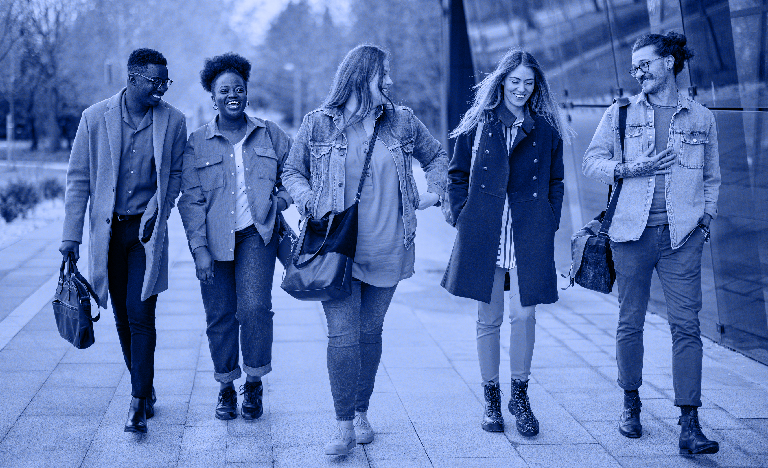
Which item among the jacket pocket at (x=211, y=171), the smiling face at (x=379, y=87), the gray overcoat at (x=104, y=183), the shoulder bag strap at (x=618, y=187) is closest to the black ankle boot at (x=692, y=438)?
the shoulder bag strap at (x=618, y=187)

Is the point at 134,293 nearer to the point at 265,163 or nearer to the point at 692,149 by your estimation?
the point at 265,163

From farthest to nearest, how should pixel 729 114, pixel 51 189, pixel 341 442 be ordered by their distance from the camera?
pixel 51 189
pixel 729 114
pixel 341 442

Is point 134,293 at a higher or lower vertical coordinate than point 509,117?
lower

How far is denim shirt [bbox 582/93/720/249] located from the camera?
4.28 metres

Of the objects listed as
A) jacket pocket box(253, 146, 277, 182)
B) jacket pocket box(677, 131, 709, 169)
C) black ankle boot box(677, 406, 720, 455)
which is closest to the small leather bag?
jacket pocket box(253, 146, 277, 182)

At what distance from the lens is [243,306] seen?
4.55 metres

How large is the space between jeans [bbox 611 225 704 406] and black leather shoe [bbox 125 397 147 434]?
7.29ft

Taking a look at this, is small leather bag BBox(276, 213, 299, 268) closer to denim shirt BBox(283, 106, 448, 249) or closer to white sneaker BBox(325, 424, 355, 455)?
denim shirt BBox(283, 106, 448, 249)

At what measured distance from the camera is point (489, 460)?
161 inches

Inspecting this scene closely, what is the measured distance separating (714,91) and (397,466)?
11.6 feet

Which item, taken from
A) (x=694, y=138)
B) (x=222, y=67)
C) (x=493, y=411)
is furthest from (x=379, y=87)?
(x=493, y=411)

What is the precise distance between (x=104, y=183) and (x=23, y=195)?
43.3 feet

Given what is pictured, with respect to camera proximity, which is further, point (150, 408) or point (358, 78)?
point (150, 408)

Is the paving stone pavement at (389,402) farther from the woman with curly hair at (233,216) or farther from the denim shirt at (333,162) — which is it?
the denim shirt at (333,162)
